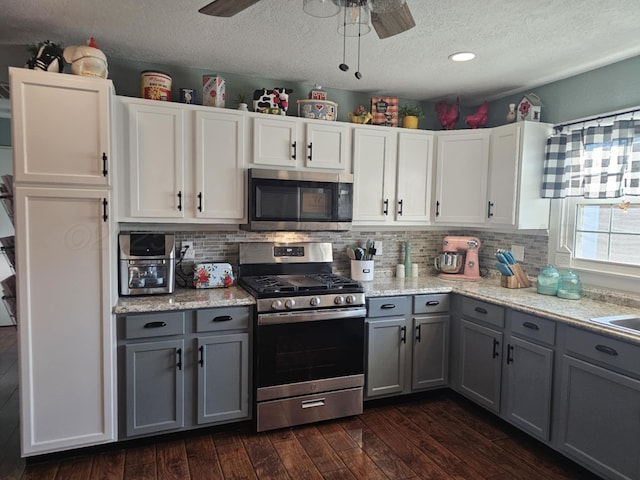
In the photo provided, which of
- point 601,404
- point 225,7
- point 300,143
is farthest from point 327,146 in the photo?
point 601,404

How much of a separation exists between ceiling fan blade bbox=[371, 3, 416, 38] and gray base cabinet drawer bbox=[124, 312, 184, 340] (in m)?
1.86

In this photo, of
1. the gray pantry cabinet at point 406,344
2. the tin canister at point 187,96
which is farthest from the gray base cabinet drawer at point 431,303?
the tin canister at point 187,96

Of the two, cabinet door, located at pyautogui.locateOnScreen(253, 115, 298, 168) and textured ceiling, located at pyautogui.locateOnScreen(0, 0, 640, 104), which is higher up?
textured ceiling, located at pyautogui.locateOnScreen(0, 0, 640, 104)

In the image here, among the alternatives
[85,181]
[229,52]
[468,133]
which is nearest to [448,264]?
[468,133]

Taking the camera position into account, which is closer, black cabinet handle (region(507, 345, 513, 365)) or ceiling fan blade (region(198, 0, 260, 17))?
ceiling fan blade (region(198, 0, 260, 17))

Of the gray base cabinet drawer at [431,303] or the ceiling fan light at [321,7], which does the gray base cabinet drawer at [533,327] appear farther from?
the ceiling fan light at [321,7]

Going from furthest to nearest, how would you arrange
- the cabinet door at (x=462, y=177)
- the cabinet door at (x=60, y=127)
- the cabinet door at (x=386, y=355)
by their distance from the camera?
the cabinet door at (x=462, y=177) → the cabinet door at (x=386, y=355) → the cabinet door at (x=60, y=127)

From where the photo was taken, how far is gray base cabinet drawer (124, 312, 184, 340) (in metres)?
2.43

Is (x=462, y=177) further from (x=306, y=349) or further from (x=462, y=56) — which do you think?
(x=306, y=349)

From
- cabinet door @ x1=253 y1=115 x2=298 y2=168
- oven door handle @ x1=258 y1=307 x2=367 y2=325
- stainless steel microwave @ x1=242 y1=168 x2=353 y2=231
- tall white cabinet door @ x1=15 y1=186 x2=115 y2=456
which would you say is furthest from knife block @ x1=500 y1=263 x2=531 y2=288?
tall white cabinet door @ x1=15 y1=186 x2=115 y2=456

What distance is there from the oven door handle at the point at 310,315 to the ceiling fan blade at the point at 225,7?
169cm

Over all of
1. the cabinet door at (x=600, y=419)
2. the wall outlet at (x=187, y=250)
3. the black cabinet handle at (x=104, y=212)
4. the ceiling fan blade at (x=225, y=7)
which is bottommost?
the cabinet door at (x=600, y=419)

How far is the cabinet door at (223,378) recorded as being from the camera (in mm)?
2596

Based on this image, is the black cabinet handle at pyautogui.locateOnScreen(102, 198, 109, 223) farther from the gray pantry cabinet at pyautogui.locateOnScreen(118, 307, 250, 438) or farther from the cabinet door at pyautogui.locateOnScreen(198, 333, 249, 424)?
the cabinet door at pyautogui.locateOnScreen(198, 333, 249, 424)
